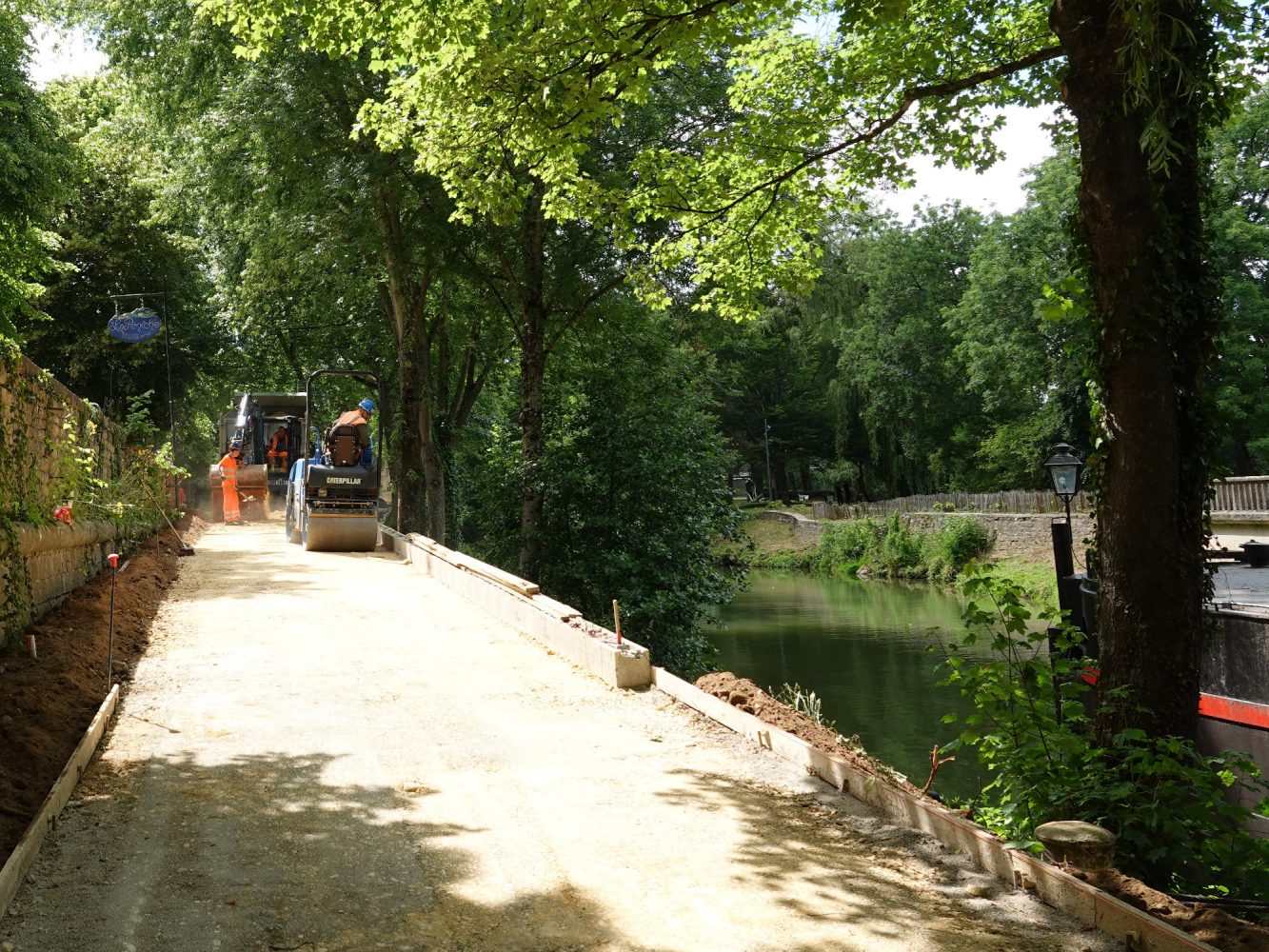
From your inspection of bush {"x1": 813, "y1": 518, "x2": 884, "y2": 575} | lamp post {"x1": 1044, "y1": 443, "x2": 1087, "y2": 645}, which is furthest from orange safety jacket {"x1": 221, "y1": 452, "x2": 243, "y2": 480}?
bush {"x1": 813, "y1": 518, "x2": 884, "y2": 575}

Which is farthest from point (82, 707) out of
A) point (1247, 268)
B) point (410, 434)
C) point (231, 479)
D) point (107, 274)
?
point (1247, 268)

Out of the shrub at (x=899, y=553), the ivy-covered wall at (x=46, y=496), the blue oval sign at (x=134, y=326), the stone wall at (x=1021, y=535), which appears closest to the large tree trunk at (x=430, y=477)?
the blue oval sign at (x=134, y=326)

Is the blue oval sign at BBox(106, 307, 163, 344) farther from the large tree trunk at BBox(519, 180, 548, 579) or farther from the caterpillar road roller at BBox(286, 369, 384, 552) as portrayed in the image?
the large tree trunk at BBox(519, 180, 548, 579)

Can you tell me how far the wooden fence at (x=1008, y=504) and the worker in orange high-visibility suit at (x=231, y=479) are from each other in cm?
2416

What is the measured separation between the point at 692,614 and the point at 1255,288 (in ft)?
110

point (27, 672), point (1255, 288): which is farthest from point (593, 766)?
point (1255, 288)

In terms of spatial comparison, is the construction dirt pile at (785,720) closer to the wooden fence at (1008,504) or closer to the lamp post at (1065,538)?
the lamp post at (1065,538)

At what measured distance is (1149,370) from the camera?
6.69m

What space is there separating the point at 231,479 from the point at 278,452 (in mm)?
1565

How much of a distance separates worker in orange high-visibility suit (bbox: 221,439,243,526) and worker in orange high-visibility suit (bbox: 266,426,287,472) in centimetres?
93

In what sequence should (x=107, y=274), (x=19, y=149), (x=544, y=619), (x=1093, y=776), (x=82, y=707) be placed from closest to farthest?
(x=1093, y=776), (x=82, y=707), (x=544, y=619), (x=19, y=149), (x=107, y=274)

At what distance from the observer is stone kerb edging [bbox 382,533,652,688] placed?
10281 mm

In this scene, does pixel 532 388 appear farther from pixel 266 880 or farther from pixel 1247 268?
pixel 1247 268

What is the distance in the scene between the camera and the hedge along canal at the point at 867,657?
1881 centimetres
